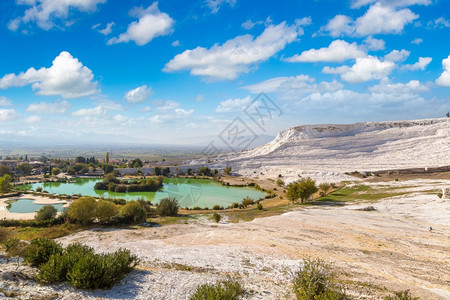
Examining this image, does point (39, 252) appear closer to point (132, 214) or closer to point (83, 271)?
point (83, 271)

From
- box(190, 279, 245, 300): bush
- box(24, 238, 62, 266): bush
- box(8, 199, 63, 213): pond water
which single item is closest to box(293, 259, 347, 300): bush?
box(190, 279, 245, 300): bush

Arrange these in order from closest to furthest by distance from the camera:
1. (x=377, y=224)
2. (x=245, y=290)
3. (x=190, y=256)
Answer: (x=245, y=290) < (x=190, y=256) < (x=377, y=224)

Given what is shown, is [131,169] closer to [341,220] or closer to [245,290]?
[341,220]

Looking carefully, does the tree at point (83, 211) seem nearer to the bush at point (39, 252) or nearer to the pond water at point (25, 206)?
the bush at point (39, 252)

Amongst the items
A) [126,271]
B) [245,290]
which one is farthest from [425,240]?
[126,271]

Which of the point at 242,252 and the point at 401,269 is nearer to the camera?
the point at 401,269

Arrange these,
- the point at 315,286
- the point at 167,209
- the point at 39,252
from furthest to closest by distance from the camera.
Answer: the point at 167,209 → the point at 39,252 → the point at 315,286

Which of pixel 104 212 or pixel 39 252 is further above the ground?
pixel 39 252

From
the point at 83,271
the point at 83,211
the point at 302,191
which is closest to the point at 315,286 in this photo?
the point at 83,271
